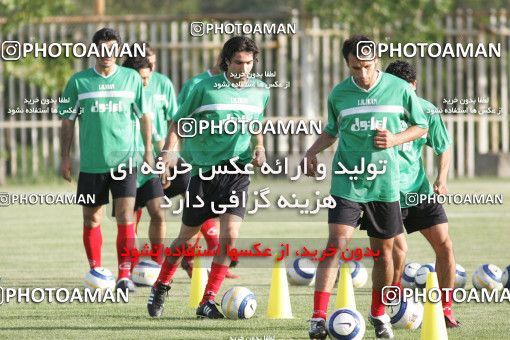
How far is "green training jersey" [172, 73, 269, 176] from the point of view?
35.8 feet

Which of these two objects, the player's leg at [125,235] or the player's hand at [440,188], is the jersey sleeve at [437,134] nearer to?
the player's hand at [440,188]

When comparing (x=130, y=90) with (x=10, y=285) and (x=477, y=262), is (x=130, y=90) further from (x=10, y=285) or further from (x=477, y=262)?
(x=477, y=262)

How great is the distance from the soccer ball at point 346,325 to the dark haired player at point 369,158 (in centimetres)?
27

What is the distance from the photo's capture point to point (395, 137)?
9.45 metres

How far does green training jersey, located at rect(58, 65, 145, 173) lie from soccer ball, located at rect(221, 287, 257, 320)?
2.49m

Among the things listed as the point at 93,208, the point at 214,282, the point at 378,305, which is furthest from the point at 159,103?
the point at 378,305

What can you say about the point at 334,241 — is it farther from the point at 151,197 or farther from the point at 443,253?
the point at 151,197

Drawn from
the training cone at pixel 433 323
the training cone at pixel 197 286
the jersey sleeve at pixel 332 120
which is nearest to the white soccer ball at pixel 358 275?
the training cone at pixel 197 286

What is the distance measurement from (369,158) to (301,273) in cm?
346

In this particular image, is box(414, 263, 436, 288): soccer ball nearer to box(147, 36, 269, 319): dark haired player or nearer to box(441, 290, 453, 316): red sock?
box(441, 290, 453, 316): red sock

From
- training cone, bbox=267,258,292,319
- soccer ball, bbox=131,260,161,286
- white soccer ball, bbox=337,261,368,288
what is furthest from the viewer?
soccer ball, bbox=131,260,161,286

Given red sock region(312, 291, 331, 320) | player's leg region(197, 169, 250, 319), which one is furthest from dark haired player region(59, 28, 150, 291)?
red sock region(312, 291, 331, 320)

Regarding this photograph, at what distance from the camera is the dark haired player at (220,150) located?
1074cm

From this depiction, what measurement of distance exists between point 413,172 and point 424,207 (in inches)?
11.6
